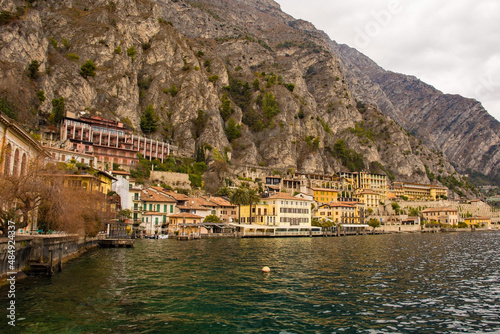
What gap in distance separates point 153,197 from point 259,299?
2232 inches

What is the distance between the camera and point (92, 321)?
13828mm

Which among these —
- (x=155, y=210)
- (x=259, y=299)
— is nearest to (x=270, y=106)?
(x=155, y=210)

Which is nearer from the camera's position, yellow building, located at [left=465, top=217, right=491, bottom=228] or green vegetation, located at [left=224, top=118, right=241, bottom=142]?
green vegetation, located at [left=224, top=118, right=241, bottom=142]

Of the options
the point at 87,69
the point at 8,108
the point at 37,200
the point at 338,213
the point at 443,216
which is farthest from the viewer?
the point at 443,216

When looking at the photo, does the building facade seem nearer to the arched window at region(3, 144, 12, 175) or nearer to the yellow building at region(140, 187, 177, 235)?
the yellow building at region(140, 187, 177, 235)

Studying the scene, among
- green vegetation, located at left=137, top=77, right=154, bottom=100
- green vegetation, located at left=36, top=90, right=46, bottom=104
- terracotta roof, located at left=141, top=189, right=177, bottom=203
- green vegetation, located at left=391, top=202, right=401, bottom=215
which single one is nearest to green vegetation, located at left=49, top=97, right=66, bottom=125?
green vegetation, located at left=36, top=90, right=46, bottom=104

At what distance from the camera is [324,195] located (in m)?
113

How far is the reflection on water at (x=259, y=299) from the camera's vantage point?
13781 mm

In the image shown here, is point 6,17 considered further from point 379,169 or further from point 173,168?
point 379,169

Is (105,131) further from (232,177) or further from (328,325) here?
(328,325)

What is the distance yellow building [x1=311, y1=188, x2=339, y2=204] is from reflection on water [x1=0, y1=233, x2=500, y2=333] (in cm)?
8191

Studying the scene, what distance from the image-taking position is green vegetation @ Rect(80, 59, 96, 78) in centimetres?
10225

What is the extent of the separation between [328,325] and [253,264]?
16.9 m

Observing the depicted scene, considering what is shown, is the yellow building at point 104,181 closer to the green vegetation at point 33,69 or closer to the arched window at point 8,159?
the arched window at point 8,159
